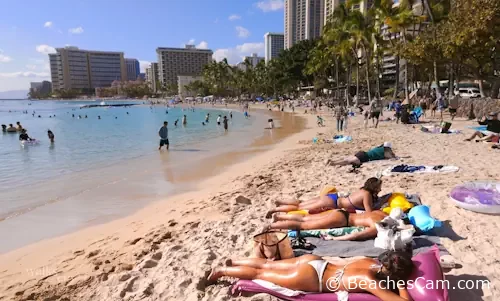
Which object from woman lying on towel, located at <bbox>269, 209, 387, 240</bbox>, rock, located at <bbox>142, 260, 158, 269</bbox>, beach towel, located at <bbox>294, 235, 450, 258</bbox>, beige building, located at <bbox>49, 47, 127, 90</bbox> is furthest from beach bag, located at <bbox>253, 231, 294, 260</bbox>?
beige building, located at <bbox>49, 47, 127, 90</bbox>

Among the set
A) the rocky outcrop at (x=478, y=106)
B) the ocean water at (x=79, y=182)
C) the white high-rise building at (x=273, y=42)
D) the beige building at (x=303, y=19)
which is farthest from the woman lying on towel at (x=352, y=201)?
the white high-rise building at (x=273, y=42)

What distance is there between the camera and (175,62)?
167375 millimetres

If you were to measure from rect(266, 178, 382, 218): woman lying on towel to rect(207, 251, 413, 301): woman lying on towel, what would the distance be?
5.58ft

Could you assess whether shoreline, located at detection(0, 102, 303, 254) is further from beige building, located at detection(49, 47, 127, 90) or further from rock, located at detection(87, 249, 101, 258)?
beige building, located at detection(49, 47, 127, 90)

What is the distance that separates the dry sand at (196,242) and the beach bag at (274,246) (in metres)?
0.48

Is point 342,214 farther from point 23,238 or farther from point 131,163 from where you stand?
point 131,163

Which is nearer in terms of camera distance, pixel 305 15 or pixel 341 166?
pixel 341 166

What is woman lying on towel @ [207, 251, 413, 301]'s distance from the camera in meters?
2.89

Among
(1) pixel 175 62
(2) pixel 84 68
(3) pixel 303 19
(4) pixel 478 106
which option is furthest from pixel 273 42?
(4) pixel 478 106

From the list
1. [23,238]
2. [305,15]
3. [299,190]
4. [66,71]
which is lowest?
[23,238]

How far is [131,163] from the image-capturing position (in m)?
13.2

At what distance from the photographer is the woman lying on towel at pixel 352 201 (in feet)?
15.8

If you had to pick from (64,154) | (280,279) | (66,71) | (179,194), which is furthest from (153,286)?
(66,71)

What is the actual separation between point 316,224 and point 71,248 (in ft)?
12.7
